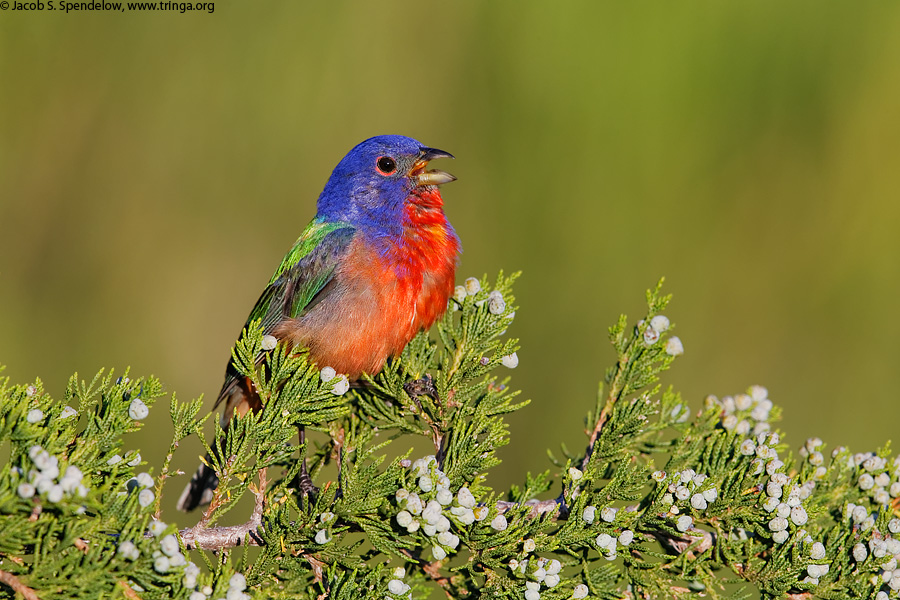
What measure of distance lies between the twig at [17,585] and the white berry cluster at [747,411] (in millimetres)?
1937

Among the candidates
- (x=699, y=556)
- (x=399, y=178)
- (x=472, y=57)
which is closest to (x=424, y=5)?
(x=472, y=57)

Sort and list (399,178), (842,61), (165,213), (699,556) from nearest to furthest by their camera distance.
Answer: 1. (699,556)
2. (399,178)
3. (842,61)
4. (165,213)

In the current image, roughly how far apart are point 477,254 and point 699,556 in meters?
2.28

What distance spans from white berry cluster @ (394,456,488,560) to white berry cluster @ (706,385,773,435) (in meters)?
0.95

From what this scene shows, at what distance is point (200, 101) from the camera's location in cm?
399

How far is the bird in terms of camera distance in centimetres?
303

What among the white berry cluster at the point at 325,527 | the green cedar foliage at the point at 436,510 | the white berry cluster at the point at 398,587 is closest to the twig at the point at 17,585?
the green cedar foliage at the point at 436,510

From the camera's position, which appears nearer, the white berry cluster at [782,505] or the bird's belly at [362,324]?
the white berry cluster at [782,505]

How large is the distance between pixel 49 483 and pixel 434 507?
0.82m

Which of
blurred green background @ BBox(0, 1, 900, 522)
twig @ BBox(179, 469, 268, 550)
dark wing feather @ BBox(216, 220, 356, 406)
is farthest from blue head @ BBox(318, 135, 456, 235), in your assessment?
twig @ BBox(179, 469, 268, 550)

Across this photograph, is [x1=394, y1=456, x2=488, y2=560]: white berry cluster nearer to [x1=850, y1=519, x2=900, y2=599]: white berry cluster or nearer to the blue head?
[x1=850, y1=519, x2=900, y2=599]: white berry cluster

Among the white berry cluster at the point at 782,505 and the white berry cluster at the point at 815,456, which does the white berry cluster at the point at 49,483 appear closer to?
the white berry cluster at the point at 782,505

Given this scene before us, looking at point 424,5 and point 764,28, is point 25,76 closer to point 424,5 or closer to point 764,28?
point 424,5

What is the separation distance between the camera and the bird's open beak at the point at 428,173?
138 inches
